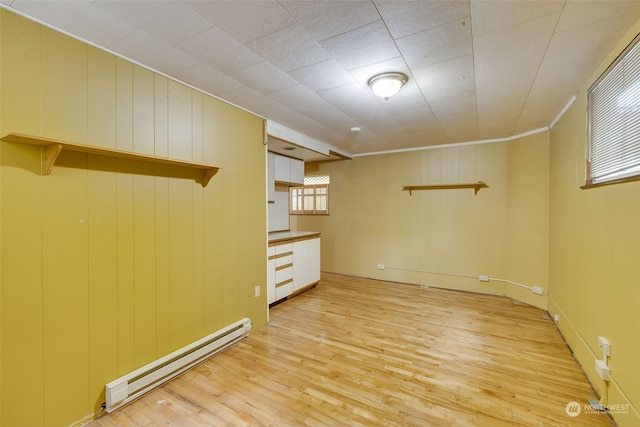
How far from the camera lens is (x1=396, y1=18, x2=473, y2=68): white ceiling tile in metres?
1.63

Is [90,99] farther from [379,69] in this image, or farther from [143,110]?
[379,69]

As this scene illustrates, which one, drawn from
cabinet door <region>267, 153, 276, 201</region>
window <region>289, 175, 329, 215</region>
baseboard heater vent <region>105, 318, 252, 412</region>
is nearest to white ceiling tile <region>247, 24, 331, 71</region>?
cabinet door <region>267, 153, 276, 201</region>

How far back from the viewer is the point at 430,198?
15.5 ft

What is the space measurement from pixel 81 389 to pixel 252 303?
1509 mm

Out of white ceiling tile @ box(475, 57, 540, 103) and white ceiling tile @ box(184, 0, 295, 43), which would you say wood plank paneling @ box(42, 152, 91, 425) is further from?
white ceiling tile @ box(475, 57, 540, 103)

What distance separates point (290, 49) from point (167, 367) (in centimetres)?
251

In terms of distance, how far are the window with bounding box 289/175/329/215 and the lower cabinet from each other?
1265mm

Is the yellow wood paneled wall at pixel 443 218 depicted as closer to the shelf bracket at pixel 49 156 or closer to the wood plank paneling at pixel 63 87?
the wood plank paneling at pixel 63 87

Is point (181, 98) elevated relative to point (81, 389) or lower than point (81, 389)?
elevated

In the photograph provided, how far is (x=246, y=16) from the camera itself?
1.53m

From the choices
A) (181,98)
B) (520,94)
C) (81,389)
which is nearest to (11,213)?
(81,389)

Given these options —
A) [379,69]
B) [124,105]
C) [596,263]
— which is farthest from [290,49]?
[596,263]

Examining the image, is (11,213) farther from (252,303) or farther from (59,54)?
(252,303)

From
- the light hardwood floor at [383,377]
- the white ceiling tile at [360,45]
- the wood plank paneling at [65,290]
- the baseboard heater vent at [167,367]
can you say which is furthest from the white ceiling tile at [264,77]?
the light hardwood floor at [383,377]
